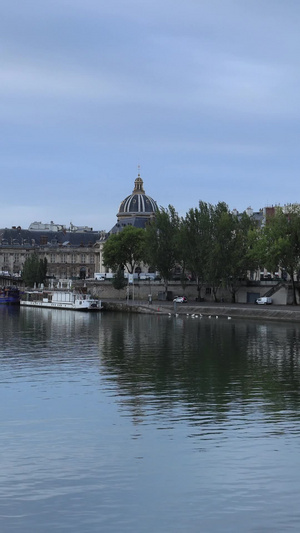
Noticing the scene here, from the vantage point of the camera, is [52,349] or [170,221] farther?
[170,221]

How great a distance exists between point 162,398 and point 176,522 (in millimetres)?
19054

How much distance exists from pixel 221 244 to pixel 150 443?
100m

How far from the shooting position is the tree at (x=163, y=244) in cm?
14441

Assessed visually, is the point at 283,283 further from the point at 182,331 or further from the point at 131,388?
the point at 131,388

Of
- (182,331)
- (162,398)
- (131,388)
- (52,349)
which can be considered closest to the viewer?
(162,398)

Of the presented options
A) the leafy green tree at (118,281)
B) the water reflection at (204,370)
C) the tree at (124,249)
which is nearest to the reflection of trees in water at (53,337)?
the water reflection at (204,370)

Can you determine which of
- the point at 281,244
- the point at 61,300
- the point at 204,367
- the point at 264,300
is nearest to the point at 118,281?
the point at 61,300

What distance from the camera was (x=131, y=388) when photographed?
151ft

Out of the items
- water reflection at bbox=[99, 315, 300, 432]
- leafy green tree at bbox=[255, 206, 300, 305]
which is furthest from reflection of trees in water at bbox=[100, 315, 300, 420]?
leafy green tree at bbox=[255, 206, 300, 305]

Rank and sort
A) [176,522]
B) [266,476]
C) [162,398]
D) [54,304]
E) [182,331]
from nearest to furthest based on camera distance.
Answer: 1. [176,522]
2. [266,476]
3. [162,398]
4. [182,331]
5. [54,304]

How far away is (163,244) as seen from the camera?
144375 millimetres

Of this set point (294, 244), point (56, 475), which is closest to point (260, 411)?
point (56, 475)

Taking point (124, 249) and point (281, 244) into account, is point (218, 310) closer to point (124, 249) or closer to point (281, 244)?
point (281, 244)

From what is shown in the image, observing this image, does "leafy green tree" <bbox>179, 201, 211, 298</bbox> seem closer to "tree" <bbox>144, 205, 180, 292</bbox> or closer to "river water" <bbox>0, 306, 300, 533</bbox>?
"tree" <bbox>144, 205, 180, 292</bbox>
